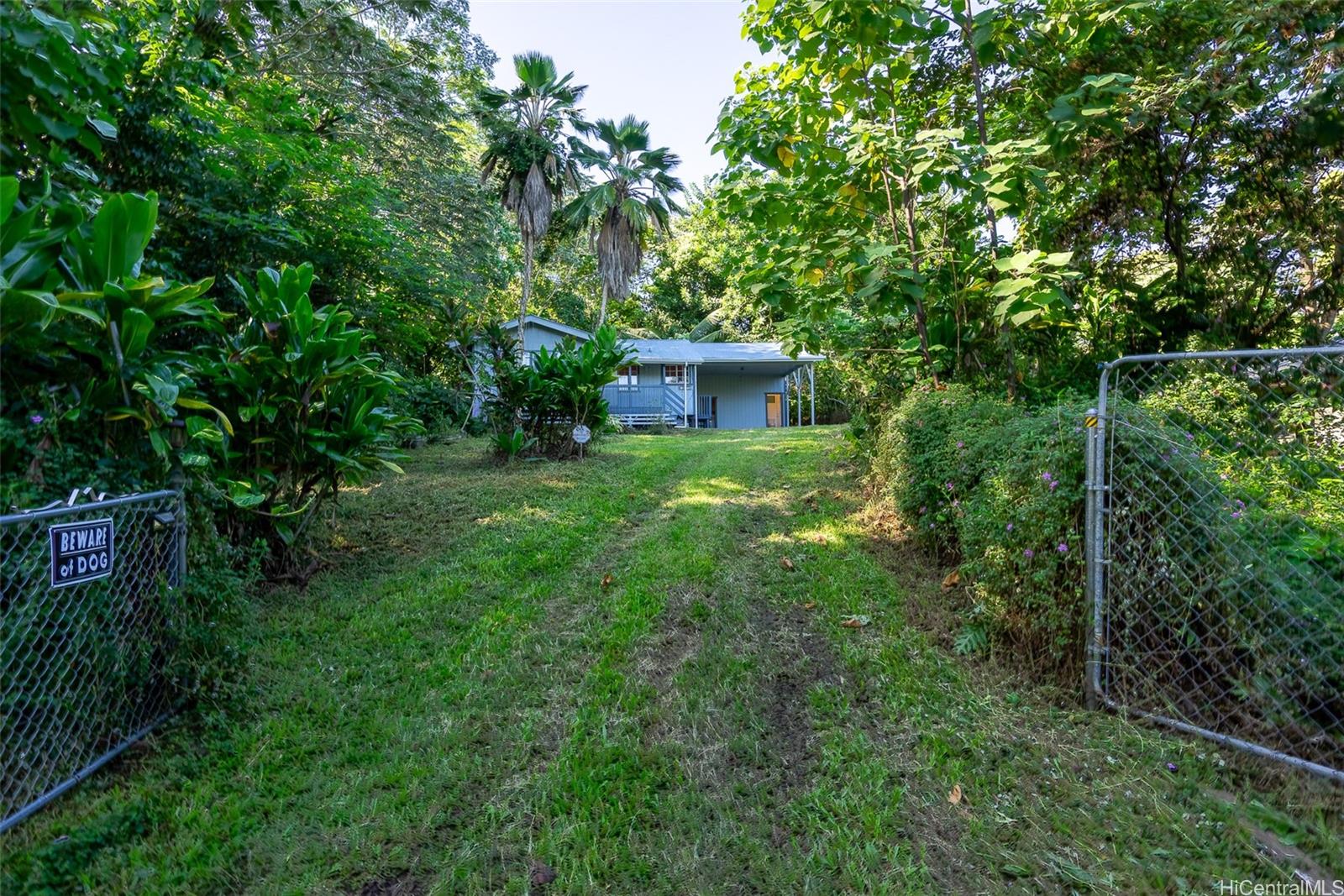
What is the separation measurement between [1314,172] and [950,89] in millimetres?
3076

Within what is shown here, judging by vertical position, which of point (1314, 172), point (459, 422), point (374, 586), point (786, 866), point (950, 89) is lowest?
point (786, 866)

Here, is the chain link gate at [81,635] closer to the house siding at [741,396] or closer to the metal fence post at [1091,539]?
the metal fence post at [1091,539]

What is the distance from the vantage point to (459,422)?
14.4 m

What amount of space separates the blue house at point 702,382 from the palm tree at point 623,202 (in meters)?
2.44

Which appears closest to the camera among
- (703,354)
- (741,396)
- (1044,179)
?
(1044,179)

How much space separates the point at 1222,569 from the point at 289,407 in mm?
5129

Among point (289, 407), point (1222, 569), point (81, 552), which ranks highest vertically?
point (289, 407)

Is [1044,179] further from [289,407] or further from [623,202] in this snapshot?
[623,202]

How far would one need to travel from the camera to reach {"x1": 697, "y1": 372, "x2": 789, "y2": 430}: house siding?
25.2 meters

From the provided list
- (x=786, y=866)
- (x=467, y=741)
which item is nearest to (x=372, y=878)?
(x=467, y=741)

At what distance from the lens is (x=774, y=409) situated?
26531 mm

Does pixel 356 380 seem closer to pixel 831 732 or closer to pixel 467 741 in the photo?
pixel 467 741

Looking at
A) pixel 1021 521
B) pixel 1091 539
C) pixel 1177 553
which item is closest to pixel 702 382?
pixel 1021 521

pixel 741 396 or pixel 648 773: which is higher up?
pixel 741 396
